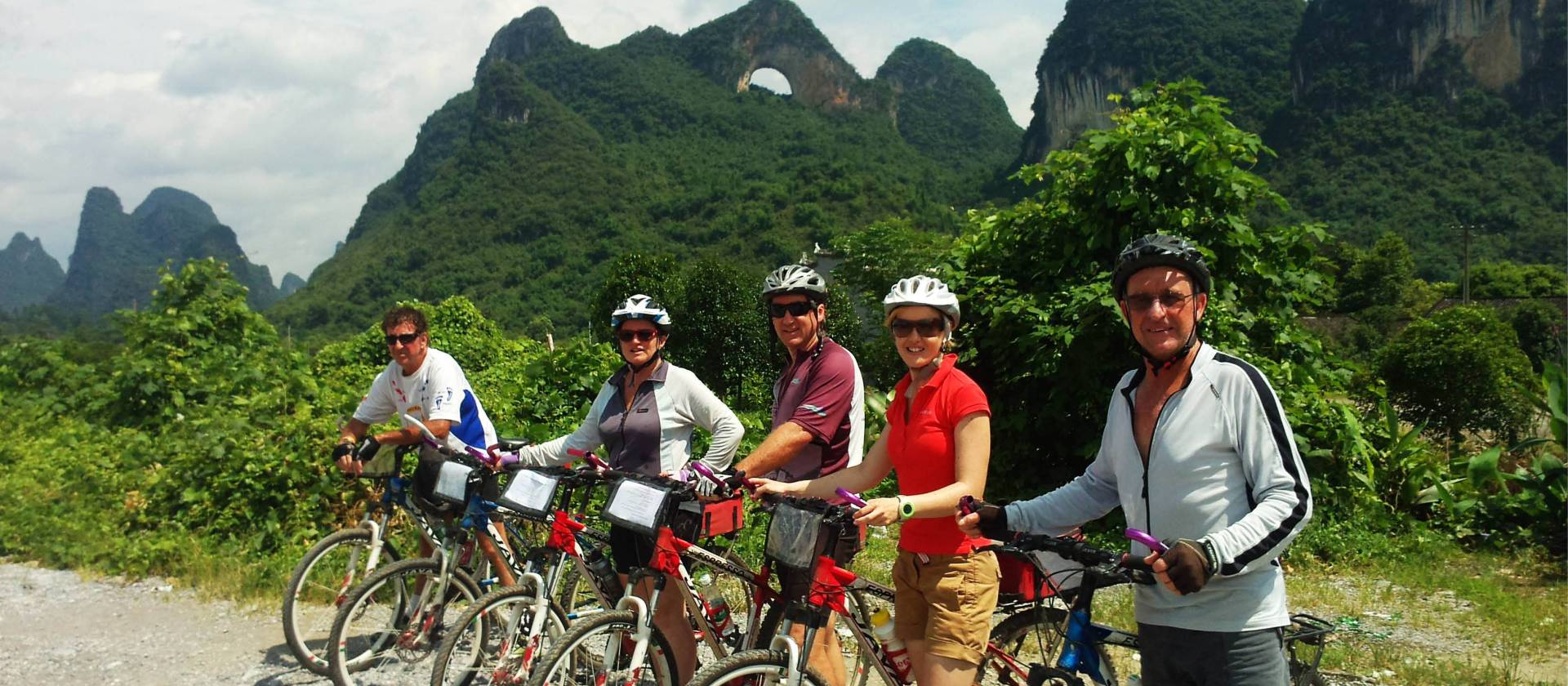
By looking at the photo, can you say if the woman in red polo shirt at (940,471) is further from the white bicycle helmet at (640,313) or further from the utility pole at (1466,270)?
the utility pole at (1466,270)

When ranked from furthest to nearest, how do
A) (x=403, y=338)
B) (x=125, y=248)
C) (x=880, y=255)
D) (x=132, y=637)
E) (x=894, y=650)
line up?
(x=125, y=248), (x=880, y=255), (x=132, y=637), (x=403, y=338), (x=894, y=650)

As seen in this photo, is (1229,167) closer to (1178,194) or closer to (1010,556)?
(1178,194)

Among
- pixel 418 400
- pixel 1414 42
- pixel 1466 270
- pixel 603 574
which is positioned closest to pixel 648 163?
pixel 1414 42

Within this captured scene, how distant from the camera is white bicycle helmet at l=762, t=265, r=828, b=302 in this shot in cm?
348

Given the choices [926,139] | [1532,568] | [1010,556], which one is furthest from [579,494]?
[926,139]

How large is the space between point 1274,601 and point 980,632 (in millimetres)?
952

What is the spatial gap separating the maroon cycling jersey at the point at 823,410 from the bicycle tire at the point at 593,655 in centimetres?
69

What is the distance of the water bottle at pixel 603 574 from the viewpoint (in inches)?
143

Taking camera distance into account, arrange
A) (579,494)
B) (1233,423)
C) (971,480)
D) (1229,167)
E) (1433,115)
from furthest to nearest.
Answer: (1433,115) < (1229,167) < (579,494) < (971,480) < (1233,423)

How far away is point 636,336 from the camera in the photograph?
12.5 feet

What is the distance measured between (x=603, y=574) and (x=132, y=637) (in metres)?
3.40

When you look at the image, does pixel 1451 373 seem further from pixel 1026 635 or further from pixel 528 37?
pixel 528 37

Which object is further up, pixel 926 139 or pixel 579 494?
pixel 926 139

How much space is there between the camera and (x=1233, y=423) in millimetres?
2127
